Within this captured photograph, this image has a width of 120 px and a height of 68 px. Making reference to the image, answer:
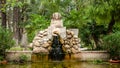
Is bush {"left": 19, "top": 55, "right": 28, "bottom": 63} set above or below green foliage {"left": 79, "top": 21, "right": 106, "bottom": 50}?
below

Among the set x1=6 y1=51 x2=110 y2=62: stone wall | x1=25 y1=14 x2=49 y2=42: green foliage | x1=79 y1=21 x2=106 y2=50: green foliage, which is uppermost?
x1=25 y1=14 x2=49 y2=42: green foliage

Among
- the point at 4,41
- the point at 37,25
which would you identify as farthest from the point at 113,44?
the point at 37,25

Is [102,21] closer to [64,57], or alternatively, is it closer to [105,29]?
[105,29]

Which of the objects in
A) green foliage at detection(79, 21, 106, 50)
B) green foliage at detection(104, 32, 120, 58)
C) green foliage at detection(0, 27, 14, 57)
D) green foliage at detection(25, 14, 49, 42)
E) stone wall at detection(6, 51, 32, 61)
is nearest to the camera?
green foliage at detection(0, 27, 14, 57)

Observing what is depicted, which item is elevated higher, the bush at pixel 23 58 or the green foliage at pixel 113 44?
the green foliage at pixel 113 44

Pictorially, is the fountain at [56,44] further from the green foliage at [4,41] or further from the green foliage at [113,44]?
the green foliage at [113,44]

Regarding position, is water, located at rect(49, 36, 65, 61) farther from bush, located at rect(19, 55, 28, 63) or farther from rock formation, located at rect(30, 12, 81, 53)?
bush, located at rect(19, 55, 28, 63)

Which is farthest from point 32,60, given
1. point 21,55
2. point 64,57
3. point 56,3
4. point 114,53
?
point 56,3

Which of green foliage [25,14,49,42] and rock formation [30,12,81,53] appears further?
green foliage [25,14,49,42]

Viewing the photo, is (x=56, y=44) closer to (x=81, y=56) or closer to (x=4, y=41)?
(x=81, y=56)

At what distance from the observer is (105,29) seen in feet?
62.4

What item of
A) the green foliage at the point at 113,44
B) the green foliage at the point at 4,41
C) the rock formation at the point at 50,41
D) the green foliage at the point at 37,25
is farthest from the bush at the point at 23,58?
the green foliage at the point at 37,25

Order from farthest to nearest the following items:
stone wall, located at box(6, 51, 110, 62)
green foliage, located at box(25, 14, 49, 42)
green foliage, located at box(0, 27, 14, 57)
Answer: green foliage, located at box(25, 14, 49, 42), stone wall, located at box(6, 51, 110, 62), green foliage, located at box(0, 27, 14, 57)

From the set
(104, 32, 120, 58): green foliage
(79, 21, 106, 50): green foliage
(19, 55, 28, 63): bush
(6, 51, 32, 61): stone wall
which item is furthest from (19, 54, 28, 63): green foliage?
(79, 21, 106, 50): green foliage
